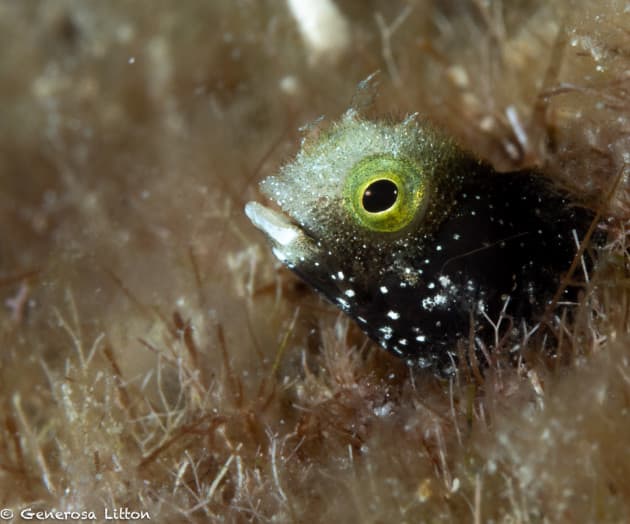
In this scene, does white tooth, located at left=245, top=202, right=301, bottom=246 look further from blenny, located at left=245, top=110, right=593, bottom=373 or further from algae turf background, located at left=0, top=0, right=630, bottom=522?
algae turf background, located at left=0, top=0, right=630, bottom=522

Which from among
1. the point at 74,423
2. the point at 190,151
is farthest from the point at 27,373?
the point at 190,151

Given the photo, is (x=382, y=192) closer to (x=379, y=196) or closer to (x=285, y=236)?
(x=379, y=196)

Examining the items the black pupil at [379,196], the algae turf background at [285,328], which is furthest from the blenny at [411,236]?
the algae turf background at [285,328]

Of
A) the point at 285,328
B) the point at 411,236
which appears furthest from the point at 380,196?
the point at 285,328

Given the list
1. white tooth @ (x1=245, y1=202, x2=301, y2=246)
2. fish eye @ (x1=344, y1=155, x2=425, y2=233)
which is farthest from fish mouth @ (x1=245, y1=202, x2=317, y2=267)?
fish eye @ (x1=344, y1=155, x2=425, y2=233)

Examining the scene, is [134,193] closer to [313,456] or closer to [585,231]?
[313,456]
